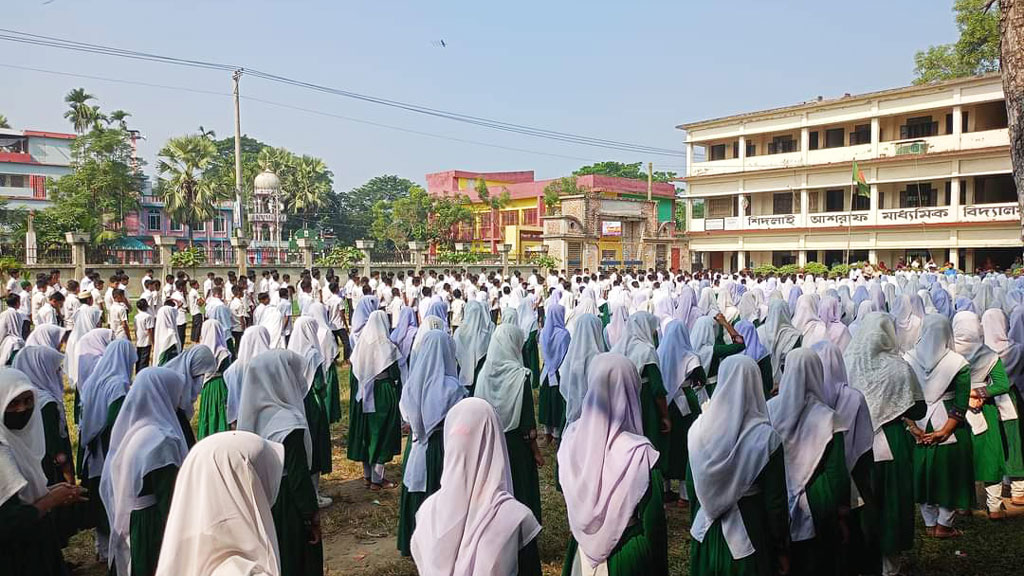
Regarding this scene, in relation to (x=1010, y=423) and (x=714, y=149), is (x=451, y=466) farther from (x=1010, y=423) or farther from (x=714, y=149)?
(x=714, y=149)

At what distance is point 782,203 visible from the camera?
3170 centimetres

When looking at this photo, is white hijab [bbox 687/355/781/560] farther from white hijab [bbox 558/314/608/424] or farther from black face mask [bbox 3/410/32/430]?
black face mask [bbox 3/410/32/430]

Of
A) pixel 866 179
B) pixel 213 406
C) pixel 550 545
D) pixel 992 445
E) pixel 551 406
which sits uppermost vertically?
pixel 866 179

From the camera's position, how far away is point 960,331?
496 cm

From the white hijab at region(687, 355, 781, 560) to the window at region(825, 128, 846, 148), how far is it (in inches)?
1195

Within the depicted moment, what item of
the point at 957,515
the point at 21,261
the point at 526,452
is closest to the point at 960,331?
the point at 957,515

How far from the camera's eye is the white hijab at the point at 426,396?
4.39 metres

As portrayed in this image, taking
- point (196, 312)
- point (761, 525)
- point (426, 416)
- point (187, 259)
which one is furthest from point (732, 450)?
point (187, 259)

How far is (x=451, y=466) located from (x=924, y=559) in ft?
11.8

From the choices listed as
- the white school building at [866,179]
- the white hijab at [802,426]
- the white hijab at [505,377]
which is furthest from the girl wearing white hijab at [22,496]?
the white school building at [866,179]

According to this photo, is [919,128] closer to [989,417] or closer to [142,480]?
[989,417]

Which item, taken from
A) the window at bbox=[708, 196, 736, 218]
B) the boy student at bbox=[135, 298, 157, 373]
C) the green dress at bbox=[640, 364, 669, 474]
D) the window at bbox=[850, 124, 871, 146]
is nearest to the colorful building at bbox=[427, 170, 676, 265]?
the window at bbox=[708, 196, 736, 218]

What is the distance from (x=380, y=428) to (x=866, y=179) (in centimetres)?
2799

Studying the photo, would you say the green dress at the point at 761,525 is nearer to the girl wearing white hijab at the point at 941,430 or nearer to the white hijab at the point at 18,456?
the girl wearing white hijab at the point at 941,430
